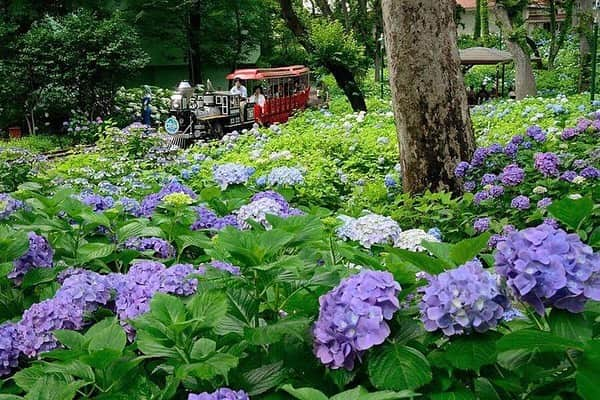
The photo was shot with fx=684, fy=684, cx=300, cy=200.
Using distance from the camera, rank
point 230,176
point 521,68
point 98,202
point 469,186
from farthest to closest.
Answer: point 521,68
point 469,186
point 230,176
point 98,202

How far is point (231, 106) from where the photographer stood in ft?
52.0

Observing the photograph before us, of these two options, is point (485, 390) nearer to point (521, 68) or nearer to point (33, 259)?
point (33, 259)

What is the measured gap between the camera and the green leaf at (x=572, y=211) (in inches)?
44.2

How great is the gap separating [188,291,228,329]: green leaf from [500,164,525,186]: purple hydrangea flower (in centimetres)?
304

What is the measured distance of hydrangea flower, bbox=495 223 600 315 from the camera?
95cm

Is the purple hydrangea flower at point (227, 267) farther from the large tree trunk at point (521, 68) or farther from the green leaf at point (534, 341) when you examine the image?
the large tree trunk at point (521, 68)

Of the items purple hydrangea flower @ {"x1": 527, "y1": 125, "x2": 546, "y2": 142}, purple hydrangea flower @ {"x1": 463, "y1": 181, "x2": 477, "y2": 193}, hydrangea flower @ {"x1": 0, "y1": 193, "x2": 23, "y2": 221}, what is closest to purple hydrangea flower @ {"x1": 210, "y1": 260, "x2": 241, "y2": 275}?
hydrangea flower @ {"x1": 0, "y1": 193, "x2": 23, "y2": 221}

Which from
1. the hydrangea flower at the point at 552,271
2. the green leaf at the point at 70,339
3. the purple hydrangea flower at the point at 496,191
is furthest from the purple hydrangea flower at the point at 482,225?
the green leaf at the point at 70,339

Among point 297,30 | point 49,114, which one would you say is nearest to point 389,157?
point 297,30

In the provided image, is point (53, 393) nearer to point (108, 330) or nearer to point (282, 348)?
point (108, 330)

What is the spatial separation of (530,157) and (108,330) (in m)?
3.73

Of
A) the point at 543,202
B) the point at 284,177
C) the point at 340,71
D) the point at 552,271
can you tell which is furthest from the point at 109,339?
the point at 340,71

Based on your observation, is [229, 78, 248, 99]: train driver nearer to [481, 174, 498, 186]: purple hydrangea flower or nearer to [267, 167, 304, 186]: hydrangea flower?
[481, 174, 498, 186]: purple hydrangea flower

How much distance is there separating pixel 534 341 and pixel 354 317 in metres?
0.25
